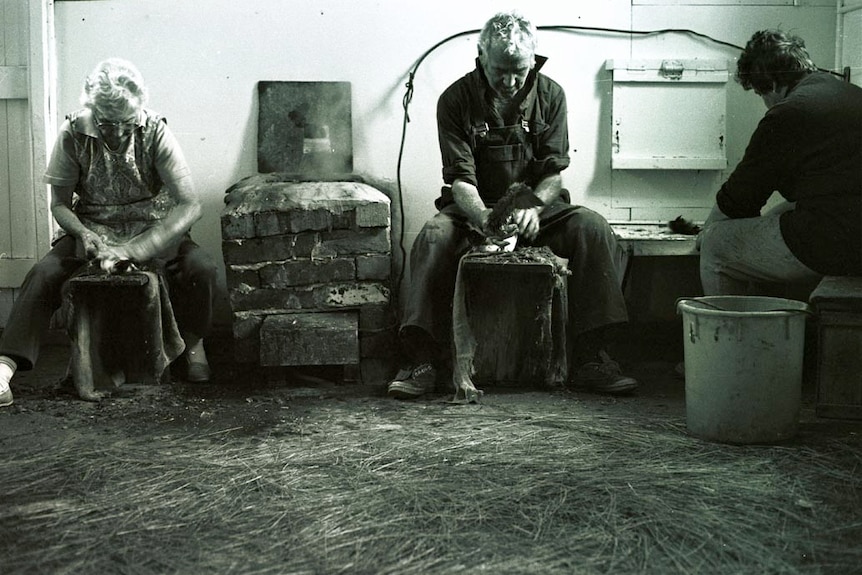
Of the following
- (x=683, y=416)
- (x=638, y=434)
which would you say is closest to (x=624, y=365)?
(x=683, y=416)

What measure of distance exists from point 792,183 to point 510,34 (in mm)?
1338

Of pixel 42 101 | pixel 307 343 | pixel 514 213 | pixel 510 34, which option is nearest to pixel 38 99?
pixel 42 101

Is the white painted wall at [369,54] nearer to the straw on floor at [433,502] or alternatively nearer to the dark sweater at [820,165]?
the dark sweater at [820,165]

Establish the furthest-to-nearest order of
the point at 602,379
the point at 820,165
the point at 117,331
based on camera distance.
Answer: the point at 117,331 → the point at 602,379 → the point at 820,165

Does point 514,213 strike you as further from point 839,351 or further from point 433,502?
point 433,502

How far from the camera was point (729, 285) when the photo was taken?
13.2 feet

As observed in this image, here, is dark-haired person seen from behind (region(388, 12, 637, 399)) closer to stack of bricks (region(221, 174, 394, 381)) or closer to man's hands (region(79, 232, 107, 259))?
stack of bricks (region(221, 174, 394, 381))

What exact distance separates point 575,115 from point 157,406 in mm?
2565

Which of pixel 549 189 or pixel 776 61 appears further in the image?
pixel 549 189

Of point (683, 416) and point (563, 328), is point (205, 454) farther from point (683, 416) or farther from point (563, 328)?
point (683, 416)

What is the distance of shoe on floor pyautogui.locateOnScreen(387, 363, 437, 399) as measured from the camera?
150 inches

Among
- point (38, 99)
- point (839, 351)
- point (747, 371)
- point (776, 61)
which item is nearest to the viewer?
point (747, 371)

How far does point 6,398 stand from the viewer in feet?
12.1

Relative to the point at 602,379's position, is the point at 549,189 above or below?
above
